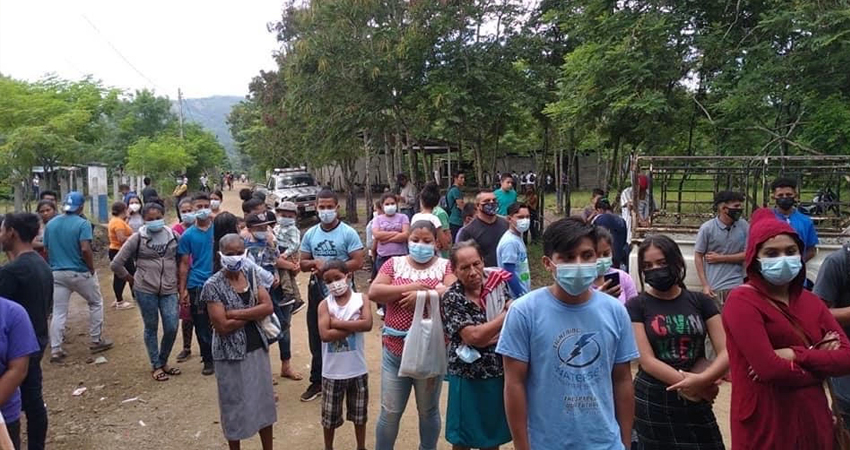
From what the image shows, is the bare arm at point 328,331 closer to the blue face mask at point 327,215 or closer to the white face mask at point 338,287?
the white face mask at point 338,287

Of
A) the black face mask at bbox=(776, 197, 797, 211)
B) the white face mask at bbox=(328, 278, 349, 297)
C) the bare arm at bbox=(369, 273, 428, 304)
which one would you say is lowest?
the white face mask at bbox=(328, 278, 349, 297)

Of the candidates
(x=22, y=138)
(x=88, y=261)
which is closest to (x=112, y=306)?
(x=88, y=261)

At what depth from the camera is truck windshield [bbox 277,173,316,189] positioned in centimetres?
2123

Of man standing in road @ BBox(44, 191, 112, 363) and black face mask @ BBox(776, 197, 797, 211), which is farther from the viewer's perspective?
man standing in road @ BBox(44, 191, 112, 363)

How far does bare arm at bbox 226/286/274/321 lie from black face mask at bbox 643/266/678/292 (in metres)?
2.47

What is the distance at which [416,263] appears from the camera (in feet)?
12.1

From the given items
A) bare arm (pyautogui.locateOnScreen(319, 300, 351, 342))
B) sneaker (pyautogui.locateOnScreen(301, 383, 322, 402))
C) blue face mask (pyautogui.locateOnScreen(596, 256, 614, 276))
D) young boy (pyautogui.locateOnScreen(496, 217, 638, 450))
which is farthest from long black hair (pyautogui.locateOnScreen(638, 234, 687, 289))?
sneaker (pyautogui.locateOnScreen(301, 383, 322, 402))

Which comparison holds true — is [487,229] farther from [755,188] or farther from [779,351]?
[755,188]

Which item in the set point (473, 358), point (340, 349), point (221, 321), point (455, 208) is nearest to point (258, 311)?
point (221, 321)

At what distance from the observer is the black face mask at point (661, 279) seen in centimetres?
283

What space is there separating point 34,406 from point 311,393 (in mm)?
2205

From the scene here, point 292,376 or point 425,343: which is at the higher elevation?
point 425,343

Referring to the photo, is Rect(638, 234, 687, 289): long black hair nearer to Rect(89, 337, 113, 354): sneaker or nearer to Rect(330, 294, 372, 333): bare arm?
Rect(330, 294, 372, 333): bare arm

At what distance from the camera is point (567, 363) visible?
2.31m
